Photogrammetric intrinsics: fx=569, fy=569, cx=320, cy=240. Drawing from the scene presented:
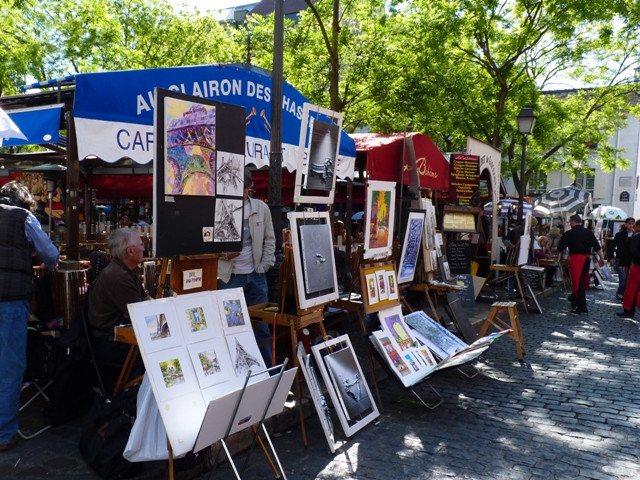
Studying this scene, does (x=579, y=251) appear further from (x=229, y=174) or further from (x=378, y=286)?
(x=229, y=174)

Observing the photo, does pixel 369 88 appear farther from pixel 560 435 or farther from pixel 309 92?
pixel 560 435

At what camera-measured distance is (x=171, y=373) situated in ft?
10.5

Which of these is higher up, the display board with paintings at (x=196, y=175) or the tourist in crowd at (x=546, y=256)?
the display board with paintings at (x=196, y=175)

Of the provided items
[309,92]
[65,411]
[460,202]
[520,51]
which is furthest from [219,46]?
[65,411]

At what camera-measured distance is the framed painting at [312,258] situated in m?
4.57

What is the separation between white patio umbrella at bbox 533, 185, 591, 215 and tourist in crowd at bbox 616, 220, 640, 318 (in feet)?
27.3

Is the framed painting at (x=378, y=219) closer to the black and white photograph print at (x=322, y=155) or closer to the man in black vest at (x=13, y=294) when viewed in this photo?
the black and white photograph print at (x=322, y=155)

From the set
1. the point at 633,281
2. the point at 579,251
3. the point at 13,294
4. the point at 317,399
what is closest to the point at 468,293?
the point at 579,251

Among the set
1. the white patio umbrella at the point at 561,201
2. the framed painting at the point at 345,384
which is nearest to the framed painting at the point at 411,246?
the framed painting at the point at 345,384

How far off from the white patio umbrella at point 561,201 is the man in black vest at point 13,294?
17305 mm

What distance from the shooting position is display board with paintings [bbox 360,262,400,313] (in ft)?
17.5

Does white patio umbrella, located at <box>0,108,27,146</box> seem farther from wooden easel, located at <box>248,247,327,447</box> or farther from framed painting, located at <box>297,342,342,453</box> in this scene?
framed painting, located at <box>297,342,342,453</box>

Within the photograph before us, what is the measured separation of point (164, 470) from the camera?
12.0 feet

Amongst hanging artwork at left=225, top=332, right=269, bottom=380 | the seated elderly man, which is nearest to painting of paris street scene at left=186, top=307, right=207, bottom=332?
hanging artwork at left=225, top=332, right=269, bottom=380
